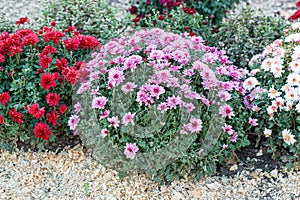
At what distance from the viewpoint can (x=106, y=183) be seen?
3117 millimetres

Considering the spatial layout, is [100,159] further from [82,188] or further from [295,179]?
[295,179]

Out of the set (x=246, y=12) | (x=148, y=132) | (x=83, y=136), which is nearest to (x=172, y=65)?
(x=148, y=132)

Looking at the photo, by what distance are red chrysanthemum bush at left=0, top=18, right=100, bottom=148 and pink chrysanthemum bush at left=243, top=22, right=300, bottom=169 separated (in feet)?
3.97

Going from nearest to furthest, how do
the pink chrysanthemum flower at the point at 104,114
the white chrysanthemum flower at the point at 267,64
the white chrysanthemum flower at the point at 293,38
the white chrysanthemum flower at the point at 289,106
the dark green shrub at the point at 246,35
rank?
1. the pink chrysanthemum flower at the point at 104,114
2. the white chrysanthemum flower at the point at 289,106
3. the white chrysanthemum flower at the point at 267,64
4. the white chrysanthemum flower at the point at 293,38
5. the dark green shrub at the point at 246,35

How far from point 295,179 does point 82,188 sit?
143cm

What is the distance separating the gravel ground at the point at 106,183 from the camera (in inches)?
120

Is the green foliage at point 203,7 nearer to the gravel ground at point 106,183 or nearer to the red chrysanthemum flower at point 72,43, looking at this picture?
the red chrysanthemum flower at point 72,43

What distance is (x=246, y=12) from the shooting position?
13.6 ft

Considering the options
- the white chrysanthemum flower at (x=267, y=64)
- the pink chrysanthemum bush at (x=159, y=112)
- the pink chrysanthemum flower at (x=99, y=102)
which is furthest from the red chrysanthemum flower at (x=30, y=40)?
the white chrysanthemum flower at (x=267, y=64)

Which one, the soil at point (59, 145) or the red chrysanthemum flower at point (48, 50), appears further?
the soil at point (59, 145)

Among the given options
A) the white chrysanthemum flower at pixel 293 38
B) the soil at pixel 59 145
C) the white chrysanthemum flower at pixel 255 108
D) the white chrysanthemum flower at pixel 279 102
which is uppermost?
the white chrysanthemum flower at pixel 293 38

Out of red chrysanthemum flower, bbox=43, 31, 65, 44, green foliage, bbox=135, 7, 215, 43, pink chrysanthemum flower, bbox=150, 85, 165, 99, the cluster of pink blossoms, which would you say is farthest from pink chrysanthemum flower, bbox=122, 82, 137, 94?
green foliage, bbox=135, 7, 215, 43

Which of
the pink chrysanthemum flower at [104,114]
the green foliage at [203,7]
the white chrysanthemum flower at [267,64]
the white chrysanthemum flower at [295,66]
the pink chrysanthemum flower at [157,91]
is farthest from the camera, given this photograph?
the green foliage at [203,7]

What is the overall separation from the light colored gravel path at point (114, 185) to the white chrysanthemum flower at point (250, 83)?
59 cm
